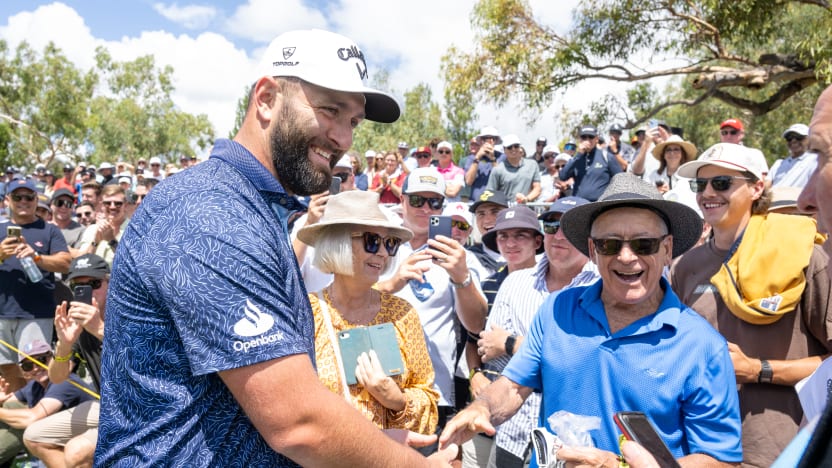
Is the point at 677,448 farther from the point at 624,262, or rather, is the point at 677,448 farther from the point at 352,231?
the point at 352,231

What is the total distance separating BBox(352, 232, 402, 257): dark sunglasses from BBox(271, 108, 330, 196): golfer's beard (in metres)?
1.64

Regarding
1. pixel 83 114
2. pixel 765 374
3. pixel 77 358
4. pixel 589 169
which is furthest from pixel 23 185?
pixel 83 114

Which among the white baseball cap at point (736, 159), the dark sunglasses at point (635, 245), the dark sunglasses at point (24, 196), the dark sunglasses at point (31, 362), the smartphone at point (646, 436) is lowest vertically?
the dark sunglasses at point (31, 362)

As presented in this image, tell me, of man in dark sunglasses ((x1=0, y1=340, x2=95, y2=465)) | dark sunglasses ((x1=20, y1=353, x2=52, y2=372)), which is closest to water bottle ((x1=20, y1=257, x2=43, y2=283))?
man in dark sunglasses ((x1=0, y1=340, x2=95, y2=465))

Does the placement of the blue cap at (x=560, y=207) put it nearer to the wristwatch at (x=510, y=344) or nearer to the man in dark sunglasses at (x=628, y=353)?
the wristwatch at (x=510, y=344)

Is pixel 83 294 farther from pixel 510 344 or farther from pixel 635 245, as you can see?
pixel 635 245

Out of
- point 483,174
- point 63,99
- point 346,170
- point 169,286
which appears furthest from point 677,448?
point 63,99

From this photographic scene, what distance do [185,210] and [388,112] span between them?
947 mm

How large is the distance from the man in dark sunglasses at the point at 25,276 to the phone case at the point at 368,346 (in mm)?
5678

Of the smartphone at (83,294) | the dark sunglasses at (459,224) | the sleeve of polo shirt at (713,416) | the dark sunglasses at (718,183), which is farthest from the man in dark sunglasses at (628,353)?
the smartphone at (83,294)

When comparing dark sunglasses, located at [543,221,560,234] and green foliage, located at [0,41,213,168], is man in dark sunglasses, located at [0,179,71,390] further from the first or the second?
green foliage, located at [0,41,213,168]

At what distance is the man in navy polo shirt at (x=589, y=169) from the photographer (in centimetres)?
880

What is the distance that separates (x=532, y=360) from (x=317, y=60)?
1.58m

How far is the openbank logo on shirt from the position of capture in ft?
4.71
